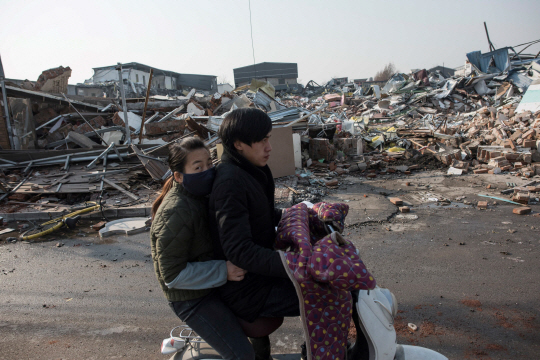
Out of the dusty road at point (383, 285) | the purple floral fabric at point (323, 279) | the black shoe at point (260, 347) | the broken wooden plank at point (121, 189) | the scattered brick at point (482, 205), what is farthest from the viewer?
the broken wooden plank at point (121, 189)

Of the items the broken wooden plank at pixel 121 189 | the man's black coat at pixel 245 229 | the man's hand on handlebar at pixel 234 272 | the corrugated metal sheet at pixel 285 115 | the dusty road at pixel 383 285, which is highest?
the corrugated metal sheet at pixel 285 115

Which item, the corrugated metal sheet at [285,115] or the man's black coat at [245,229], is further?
the corrugated metal sheet at [285,115]

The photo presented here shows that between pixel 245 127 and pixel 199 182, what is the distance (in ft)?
1.19

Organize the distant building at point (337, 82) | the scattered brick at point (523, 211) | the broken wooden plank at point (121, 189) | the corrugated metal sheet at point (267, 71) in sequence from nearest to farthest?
the scattered brick at point (523, 211) → the broken wooden plank at point (121, 189) → the distant building at point (337, 82) → the corrugated metal sheet at point (267, 71)

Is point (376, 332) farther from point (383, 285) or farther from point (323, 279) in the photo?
point (383, 285)

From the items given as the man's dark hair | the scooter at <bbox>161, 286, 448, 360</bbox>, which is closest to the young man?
the man's dark hair

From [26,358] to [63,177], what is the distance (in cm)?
750

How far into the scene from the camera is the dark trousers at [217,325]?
5.48 ft

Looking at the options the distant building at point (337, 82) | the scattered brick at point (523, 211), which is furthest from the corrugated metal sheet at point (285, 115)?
the distant building at point (337, 82)

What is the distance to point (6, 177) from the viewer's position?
9719mm

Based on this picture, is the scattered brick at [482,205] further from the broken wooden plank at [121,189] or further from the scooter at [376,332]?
the broken wooden plank at [121,189]

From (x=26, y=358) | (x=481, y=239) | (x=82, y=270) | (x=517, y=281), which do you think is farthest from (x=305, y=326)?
(x=481, y=239)

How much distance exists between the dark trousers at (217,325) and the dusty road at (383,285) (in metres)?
1.38

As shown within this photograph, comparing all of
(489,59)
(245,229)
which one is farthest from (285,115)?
(489,59)
